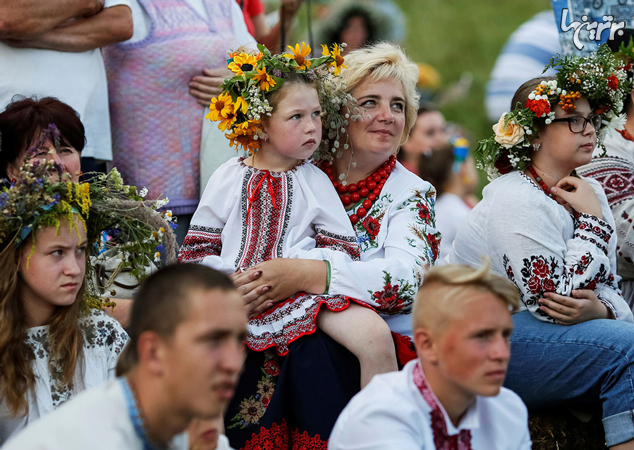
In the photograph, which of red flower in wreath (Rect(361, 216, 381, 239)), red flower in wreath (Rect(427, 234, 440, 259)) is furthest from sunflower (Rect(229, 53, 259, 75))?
red flower in wreath (Rect(427, 234, 440, 259))

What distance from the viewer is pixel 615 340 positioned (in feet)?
10.8

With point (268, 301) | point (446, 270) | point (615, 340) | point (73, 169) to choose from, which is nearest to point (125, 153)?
point (73, 169)

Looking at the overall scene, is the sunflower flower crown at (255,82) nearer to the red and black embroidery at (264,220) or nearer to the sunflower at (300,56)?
the sunflower at (300,56)

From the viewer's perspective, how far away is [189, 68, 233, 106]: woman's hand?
160 inches

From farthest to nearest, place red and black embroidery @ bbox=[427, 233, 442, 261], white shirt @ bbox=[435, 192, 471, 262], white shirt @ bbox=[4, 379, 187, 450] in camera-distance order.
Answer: white shirt @ bbox=[435, 192, 471, 262], red and black embroidery @ bbox=[427, 233, 442, 261], white shirt @ bbox=[4, 379, 187, 450]

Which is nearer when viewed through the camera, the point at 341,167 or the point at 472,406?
the point at 472,406

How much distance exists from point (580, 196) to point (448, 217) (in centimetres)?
266

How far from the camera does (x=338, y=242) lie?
340 cm

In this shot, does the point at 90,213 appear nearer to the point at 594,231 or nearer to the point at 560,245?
the point at 560,245

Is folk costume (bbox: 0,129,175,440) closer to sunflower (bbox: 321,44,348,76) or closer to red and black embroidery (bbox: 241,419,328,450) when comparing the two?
red and black embroidery (bbox: 241,419,328,450)

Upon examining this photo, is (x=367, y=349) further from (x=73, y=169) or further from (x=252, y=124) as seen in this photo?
(x=73, y=169)

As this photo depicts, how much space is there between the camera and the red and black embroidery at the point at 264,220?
132 inches

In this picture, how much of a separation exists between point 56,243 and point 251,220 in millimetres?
A: 916

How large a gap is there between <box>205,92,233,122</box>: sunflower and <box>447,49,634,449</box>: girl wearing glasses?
1239 mm
